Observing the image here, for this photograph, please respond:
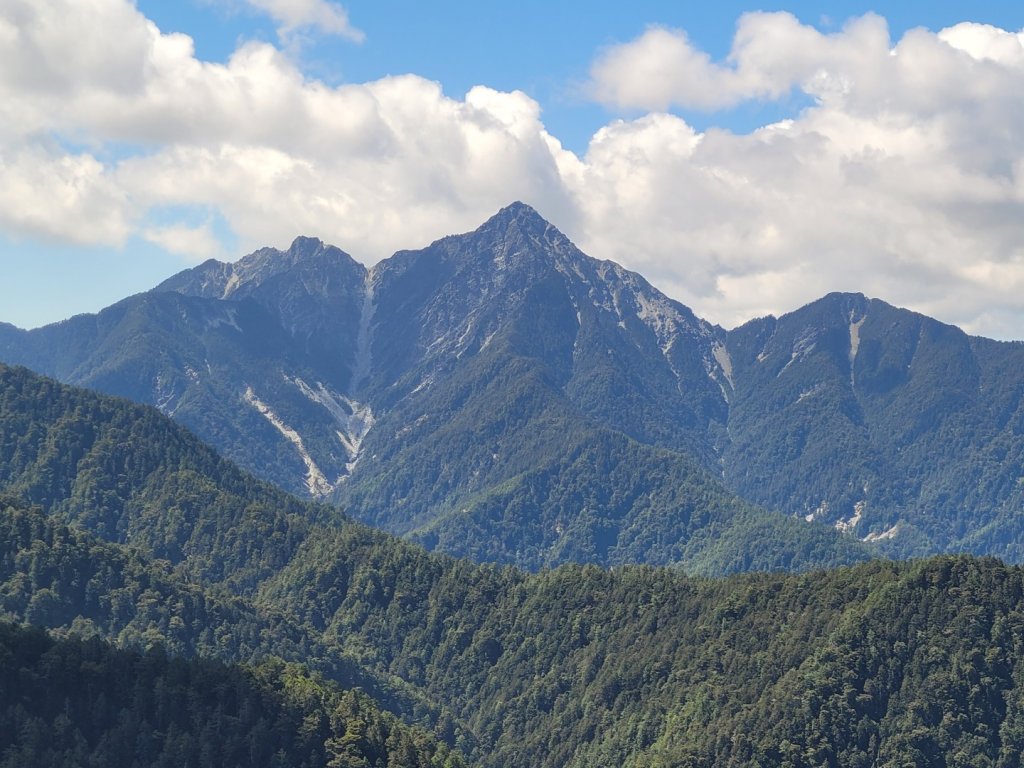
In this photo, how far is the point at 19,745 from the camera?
195250mm

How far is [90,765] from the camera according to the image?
198 meters

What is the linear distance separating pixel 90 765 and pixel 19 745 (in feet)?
33.3
